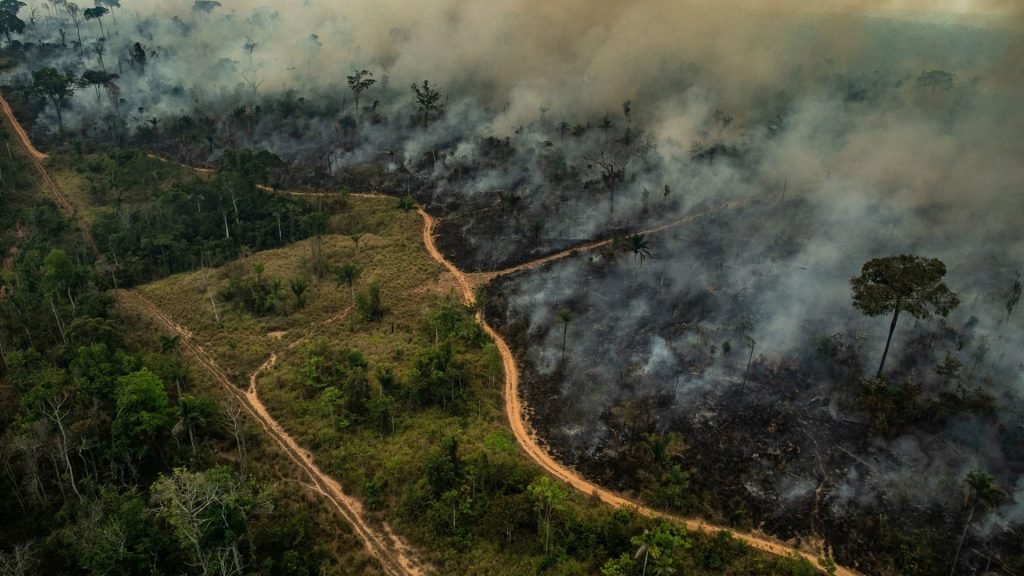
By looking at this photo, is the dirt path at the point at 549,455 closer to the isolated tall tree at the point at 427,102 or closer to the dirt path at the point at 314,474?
the dirt path at the point at 314,474

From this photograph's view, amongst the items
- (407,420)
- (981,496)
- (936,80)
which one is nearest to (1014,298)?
(981,496)

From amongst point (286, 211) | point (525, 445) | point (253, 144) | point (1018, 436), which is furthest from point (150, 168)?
point (1018, 436)

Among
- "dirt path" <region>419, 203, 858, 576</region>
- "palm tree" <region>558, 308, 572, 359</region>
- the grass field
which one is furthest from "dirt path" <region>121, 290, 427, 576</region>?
"palm tree" <region>558, 308, 572, 359</region>

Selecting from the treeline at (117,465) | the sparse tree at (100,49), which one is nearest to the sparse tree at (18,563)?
the treeline at (117,465)

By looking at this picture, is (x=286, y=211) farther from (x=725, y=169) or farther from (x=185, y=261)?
(x=725, y=169)

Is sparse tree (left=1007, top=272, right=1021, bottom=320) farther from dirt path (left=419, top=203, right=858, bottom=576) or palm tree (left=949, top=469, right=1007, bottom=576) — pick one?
dirt path (left=419, top=203, right=858, bottom=576)
